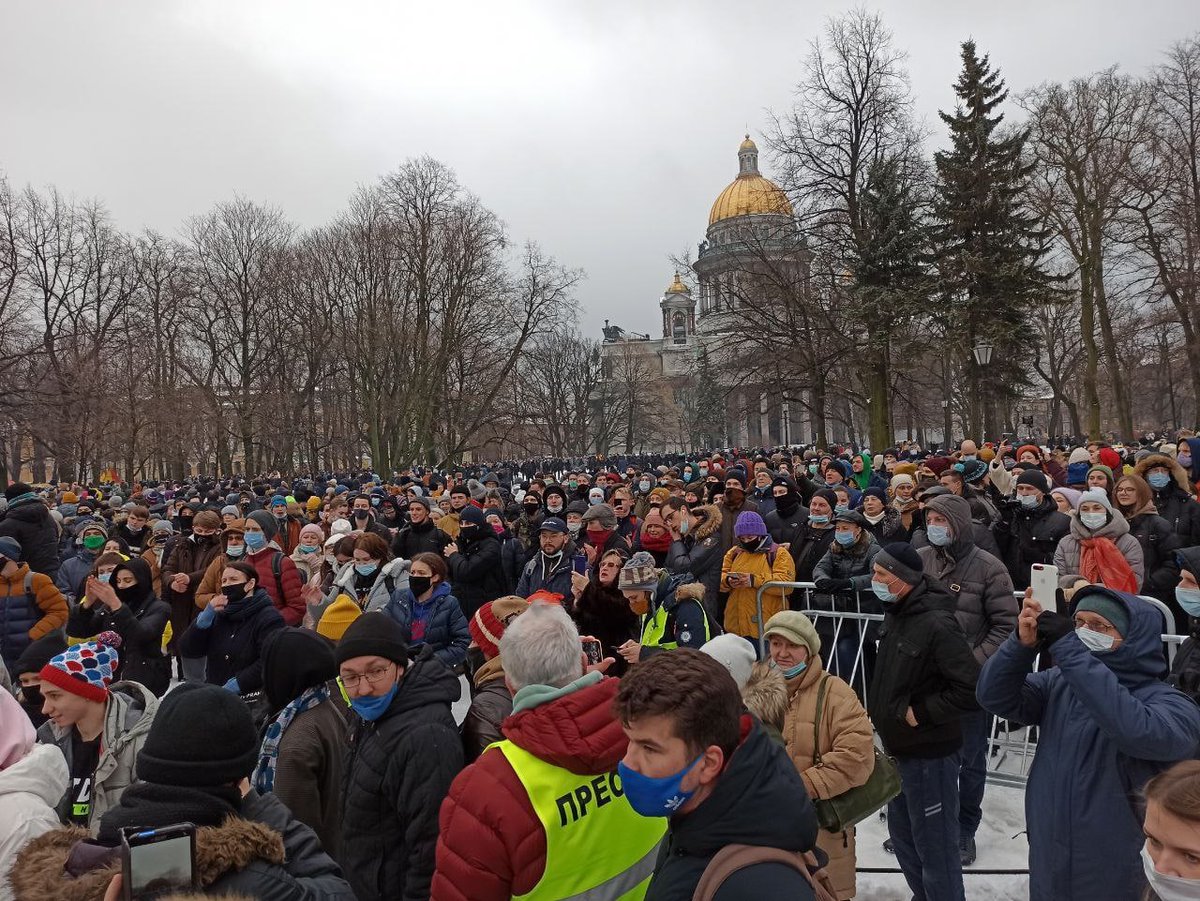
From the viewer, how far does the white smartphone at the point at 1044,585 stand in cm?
288

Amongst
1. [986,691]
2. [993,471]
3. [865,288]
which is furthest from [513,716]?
[865,288]

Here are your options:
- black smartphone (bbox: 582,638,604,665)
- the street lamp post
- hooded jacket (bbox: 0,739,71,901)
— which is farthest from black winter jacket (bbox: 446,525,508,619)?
the street lamp post

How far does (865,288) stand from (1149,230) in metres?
11.7

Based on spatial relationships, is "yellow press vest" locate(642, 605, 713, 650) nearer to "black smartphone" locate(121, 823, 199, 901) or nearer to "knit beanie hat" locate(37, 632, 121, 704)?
"knit beanie hat" locate(37, 632, 121, 704)

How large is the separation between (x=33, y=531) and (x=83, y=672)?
5816 millimetres

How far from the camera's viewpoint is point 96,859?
5.76ft

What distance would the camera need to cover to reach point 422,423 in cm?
3075

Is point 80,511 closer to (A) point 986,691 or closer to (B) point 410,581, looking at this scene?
(B) point 410,581

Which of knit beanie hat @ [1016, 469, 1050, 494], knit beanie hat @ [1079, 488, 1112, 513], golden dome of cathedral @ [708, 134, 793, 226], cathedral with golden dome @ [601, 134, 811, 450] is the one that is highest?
golden dome of cathedral @ [708, 134, 793, 226]

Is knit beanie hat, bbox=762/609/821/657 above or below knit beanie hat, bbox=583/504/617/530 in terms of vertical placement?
below

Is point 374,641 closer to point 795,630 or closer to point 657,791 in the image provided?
point 657,791

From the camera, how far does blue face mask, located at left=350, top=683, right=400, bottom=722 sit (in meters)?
2.84

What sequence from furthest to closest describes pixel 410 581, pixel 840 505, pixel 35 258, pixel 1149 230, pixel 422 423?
1. pixel 35 258
2. pixel 422 423
3. pixel 1149 230
4. pixel 840 505
5. pixel 410 581

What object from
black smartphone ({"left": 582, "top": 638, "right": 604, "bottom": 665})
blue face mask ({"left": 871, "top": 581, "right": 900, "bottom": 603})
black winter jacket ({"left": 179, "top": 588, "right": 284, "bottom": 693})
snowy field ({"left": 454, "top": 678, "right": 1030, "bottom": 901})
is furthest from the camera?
black winter jacket ({"left": 179, "top": 588, "right": 284, "bottom": 693})
